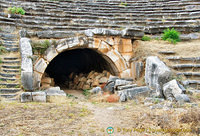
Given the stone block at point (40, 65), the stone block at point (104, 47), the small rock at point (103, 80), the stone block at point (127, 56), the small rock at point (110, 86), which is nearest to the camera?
the stone block at point (40, 65)

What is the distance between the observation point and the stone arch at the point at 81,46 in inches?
241

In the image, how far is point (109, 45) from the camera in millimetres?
7289

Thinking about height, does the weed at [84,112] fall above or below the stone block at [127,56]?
below

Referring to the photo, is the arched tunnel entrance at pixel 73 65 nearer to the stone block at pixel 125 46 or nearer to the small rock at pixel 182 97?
the stone block at pixel 125 46

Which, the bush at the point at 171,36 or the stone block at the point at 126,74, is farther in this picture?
the bush at the point at 171,36

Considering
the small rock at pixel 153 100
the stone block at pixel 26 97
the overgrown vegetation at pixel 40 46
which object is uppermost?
the overgrown vegetation at pixel 40 46

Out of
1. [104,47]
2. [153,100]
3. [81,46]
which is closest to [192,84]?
[153,100]

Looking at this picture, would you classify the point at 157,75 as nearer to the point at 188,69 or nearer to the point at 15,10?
the point at 188,69

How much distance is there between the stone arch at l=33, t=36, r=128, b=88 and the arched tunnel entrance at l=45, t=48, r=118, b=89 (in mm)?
518

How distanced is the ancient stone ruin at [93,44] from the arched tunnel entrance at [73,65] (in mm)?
51

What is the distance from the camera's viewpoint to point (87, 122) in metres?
3.73

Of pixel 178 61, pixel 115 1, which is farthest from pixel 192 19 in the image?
pixel 115 1

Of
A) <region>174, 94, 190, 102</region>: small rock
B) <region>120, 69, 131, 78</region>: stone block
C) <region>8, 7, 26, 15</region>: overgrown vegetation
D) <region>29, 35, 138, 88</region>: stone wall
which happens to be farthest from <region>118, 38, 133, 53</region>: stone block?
<region>8, 7, 26, 15</region>: overgrown vegetation

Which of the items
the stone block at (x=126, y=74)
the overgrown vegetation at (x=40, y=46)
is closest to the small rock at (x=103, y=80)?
the stone block at (x=126, y=74)
